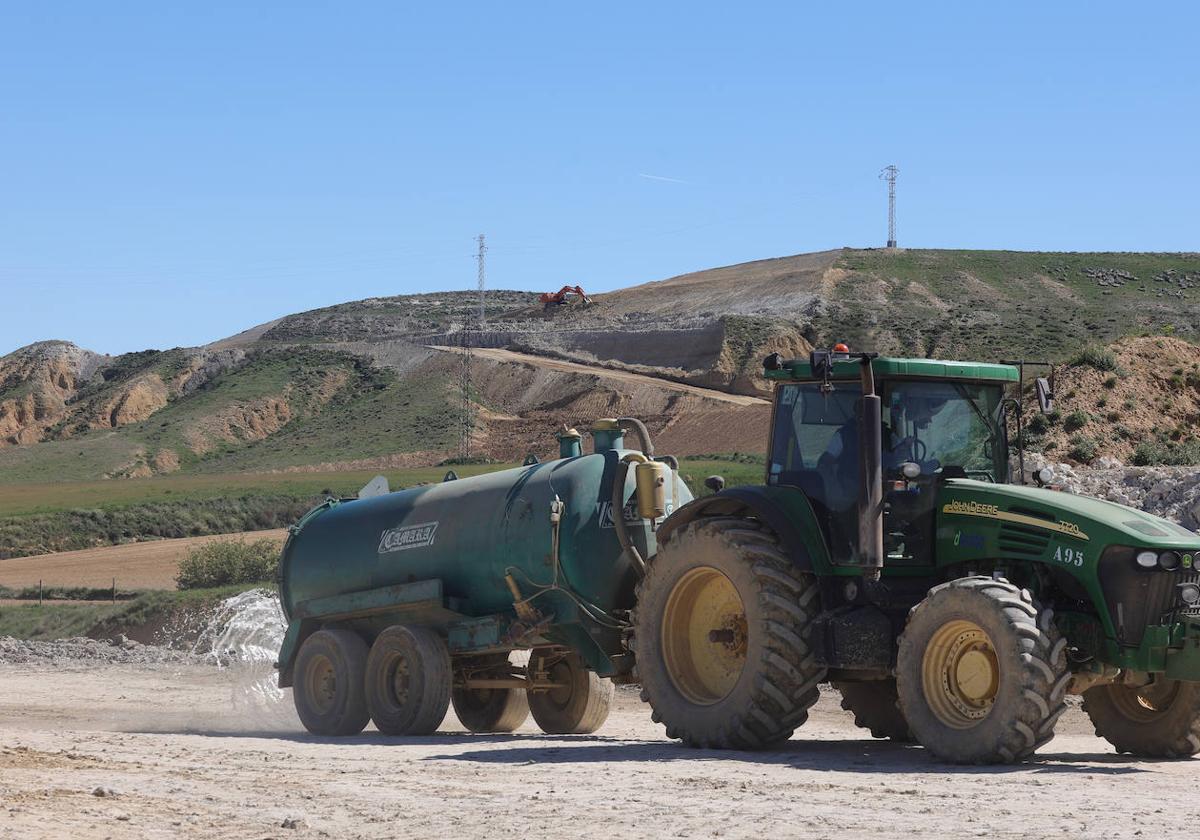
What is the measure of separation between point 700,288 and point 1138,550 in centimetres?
11452

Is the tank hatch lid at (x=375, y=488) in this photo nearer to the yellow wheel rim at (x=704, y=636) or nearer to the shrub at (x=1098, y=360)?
the yellow wheel rim at (x=704, y=636)

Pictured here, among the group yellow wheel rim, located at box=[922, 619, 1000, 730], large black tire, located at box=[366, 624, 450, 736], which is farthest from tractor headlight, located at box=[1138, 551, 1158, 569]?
large black tire, located at box=[366, 624, 450, 736]

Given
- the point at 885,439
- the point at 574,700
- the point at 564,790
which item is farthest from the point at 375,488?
the point at 564,790

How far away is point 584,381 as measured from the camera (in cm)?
8719

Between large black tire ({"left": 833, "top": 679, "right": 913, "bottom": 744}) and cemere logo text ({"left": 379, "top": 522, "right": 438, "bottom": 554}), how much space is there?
4.75m

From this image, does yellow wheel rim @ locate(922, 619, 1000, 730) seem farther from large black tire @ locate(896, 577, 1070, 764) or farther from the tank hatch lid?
the tank hatch lid

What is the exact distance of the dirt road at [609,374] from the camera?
81.1 m

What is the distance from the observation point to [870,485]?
12.1 metres

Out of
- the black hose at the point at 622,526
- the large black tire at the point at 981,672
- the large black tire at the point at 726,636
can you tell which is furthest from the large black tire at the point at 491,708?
the large black tire at the point at 981,672

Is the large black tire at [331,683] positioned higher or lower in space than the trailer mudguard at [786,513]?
lower

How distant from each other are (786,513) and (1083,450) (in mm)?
19363

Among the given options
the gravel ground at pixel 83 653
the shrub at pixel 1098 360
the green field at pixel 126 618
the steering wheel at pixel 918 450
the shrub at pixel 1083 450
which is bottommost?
the gravel ground at pixel 83 653

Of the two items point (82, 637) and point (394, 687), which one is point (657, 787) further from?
point (82, 637)

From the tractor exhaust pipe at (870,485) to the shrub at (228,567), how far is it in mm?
27442
